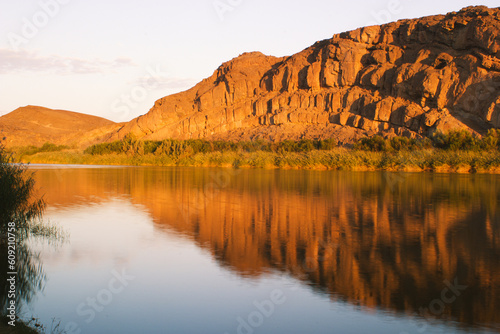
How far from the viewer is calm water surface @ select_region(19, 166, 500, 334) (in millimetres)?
4367

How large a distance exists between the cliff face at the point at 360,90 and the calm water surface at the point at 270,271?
49.5m

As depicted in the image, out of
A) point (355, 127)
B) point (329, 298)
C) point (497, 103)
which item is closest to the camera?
point (329, 298)

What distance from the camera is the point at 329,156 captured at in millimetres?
37688

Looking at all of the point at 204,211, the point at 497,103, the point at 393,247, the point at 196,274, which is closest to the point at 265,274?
the point at 196,274

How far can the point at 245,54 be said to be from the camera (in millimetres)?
97500

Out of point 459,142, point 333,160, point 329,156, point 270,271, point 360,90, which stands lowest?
point 270,271

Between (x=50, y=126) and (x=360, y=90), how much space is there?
70.7 m

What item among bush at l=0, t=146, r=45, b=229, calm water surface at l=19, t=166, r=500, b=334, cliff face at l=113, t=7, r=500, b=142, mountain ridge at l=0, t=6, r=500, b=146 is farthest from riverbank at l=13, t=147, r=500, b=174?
bush at l=0, t=146, r=45, b=229

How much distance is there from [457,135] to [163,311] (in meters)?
37.3

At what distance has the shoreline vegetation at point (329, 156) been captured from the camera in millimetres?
33812

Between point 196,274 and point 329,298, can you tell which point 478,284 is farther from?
point 196,274

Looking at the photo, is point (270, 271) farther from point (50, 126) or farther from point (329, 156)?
point (50, 126)
